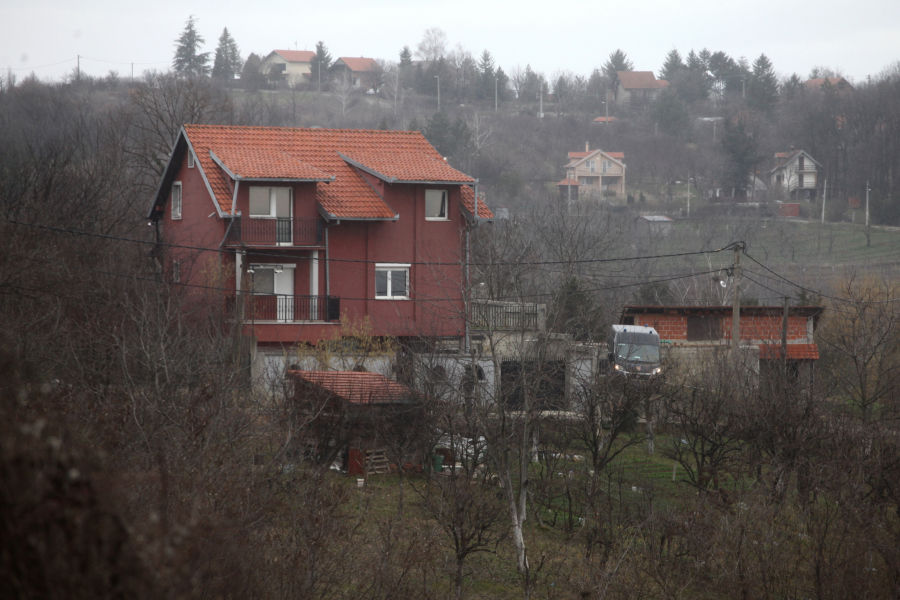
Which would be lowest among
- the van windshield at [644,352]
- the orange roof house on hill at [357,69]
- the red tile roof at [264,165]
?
the van windshield at [644,352]

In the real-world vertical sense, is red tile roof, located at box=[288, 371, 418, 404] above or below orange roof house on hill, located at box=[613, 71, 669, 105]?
below

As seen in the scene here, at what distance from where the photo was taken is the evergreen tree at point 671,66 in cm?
11775

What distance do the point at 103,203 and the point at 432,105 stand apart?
256 feet

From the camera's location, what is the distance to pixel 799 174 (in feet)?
253

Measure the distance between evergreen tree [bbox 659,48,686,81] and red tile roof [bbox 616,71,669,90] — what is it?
92cm

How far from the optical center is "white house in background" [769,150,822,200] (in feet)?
254

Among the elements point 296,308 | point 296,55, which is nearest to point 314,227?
point 296,308

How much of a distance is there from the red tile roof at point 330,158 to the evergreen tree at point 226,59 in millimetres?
83121

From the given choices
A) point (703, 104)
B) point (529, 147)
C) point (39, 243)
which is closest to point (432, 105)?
point (529, 147)

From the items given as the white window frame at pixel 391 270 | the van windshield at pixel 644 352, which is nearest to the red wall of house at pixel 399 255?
the white window frame at pixel 391 270

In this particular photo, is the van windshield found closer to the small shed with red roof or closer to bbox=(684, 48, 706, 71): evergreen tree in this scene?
the small shed with red roof

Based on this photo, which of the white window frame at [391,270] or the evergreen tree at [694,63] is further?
the evergreen tree at [694,63]

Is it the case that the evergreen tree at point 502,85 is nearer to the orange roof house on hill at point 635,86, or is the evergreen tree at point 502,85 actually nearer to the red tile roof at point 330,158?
the orange roof house on hill at point 635,86

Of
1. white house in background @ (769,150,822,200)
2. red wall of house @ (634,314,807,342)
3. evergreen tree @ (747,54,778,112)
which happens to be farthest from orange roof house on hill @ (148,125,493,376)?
evergreen tree @ (747,54,778,112)
